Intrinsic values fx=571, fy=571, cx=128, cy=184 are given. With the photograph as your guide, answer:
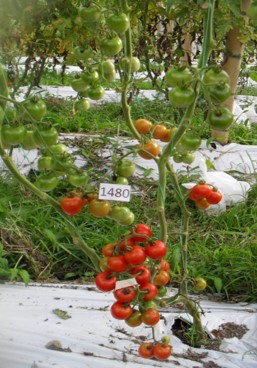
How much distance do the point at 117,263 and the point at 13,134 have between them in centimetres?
36

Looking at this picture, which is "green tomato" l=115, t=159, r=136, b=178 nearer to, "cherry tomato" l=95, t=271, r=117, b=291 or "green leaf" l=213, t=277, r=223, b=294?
"cherry tomato" l=95, t=271, r=117, b=291

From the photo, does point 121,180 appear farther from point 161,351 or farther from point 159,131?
point 161,351

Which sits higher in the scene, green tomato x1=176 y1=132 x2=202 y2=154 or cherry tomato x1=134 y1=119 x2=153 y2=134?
green tomato x1=176 y1=132 x2=202 y2=154

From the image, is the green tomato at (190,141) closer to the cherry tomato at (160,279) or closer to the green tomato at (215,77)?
the green tomato at (215,77)

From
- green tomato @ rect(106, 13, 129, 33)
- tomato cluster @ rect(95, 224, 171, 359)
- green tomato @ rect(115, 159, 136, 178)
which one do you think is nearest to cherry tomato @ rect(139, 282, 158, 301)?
tomato cluster @ rect(95, 224, 171, 359)

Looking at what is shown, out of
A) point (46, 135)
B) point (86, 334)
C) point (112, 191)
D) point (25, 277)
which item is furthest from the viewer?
point (25, 277)

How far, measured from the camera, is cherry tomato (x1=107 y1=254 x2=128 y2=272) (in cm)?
124

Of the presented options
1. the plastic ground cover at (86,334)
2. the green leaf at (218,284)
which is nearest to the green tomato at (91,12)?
the plastic ground cover at (86,334)

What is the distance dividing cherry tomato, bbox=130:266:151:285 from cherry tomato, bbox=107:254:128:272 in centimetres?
5

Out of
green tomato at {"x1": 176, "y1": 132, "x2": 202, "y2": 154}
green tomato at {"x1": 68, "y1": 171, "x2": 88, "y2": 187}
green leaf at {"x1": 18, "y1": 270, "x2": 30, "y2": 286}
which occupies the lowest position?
green leaf at {"x1": 18, "y1": 270, "x2": 30, "y2": 286}

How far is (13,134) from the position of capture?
4.00ft

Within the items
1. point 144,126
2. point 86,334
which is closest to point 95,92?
point 144,126

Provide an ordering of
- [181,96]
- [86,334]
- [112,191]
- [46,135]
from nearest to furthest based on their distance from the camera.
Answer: [181,96]
[46,135]
[112,191]
[86,334]

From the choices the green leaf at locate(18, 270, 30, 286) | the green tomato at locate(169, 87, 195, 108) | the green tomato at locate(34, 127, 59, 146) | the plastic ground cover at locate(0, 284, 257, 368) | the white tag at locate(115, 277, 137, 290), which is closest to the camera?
the green tomato at locate(169, 87, 195, 108)
